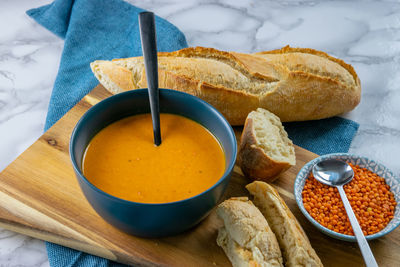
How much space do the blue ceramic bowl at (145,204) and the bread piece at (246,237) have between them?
9 cm

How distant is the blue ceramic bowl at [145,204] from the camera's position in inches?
60.3

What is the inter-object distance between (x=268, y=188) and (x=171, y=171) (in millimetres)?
408

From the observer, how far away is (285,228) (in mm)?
1699

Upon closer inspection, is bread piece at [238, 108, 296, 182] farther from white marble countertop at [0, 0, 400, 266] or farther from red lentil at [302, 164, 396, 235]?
white marble countertop at [0, 0, 400, 266]

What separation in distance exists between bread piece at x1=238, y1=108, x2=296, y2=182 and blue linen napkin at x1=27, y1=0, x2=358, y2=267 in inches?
12.9

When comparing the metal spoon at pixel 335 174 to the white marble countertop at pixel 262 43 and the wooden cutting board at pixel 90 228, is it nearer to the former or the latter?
the wooden cutting board at pixel 90 228

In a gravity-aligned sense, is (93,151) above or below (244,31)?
above

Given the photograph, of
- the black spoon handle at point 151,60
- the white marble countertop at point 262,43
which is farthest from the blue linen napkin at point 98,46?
the black spoon handle at point 151,60

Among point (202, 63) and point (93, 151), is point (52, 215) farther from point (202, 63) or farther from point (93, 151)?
point (202, 63)

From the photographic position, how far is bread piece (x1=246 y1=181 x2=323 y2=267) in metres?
1.62

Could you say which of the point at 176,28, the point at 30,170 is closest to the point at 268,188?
the point at 30,170

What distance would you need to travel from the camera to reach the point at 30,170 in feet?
6.39

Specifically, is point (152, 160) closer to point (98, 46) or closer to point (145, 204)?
point (145, 204)

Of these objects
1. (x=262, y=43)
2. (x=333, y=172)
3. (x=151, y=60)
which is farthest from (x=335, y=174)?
(x=262, y=43)
